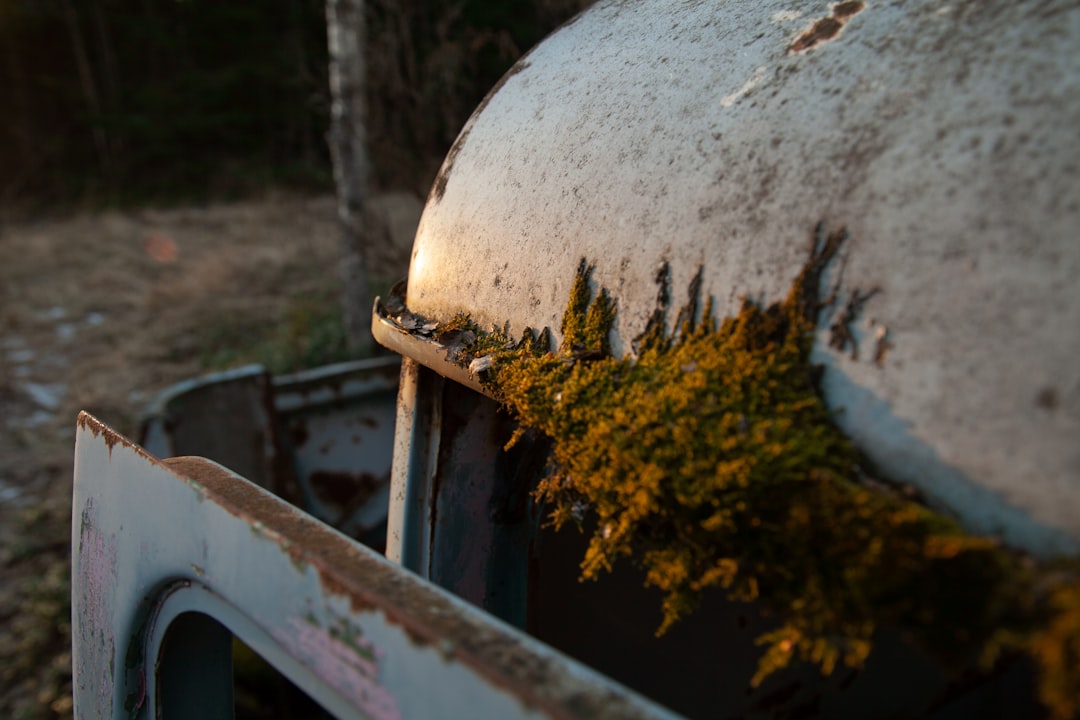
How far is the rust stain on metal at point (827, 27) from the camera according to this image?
98cm

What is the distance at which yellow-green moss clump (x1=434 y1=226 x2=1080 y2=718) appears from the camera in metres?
0.66

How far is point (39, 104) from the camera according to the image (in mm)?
16953

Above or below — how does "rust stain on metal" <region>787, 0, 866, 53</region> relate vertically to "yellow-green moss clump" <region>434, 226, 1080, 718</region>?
above

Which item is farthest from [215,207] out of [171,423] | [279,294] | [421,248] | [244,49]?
[421,248]

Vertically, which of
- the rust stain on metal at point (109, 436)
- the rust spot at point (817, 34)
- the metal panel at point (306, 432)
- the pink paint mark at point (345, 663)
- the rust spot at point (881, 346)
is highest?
the rust spot at point (817, 34)

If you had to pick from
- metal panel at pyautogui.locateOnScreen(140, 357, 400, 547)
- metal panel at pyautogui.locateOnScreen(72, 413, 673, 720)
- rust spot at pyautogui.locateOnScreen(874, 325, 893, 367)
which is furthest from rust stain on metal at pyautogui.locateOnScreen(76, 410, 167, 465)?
metal panel at pyautogui.locateOnScreen(140, 357, 400, 547)

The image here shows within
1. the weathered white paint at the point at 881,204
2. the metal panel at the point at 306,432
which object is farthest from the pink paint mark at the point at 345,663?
the metal panel at the point at 306,432

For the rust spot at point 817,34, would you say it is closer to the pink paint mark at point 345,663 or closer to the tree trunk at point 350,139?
the pink paint mark at point 345,663

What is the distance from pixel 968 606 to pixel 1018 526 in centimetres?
9

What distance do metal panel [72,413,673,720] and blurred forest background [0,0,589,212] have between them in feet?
49.4

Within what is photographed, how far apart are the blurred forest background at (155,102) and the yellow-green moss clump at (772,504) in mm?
15504

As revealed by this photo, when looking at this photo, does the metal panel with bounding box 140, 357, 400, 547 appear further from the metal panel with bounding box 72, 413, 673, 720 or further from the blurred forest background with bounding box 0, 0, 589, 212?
the blurred forest background with bounding box 0, 0, 589, 212

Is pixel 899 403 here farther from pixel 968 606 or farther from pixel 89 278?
pixel 89 278

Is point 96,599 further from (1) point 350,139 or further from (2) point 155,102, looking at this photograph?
(2) point 155,102
